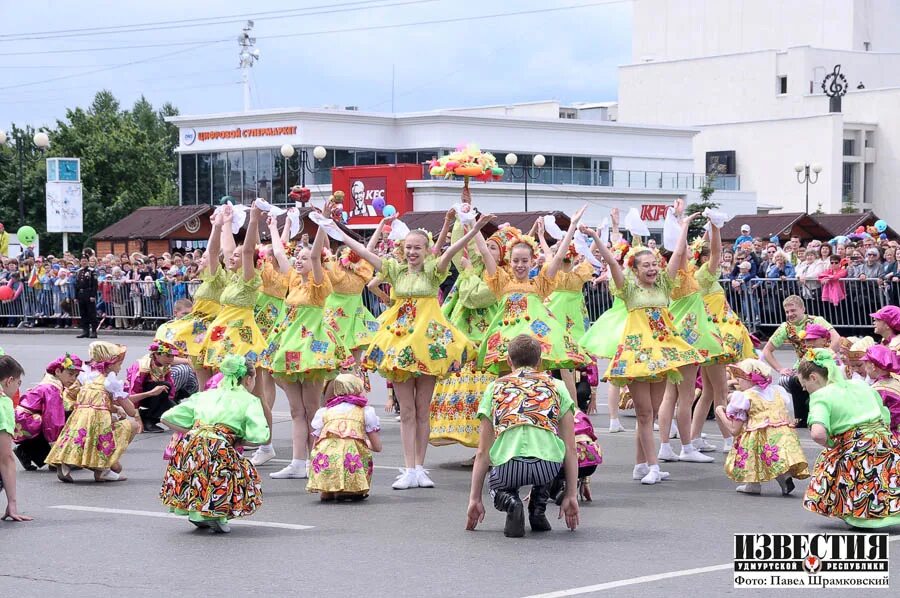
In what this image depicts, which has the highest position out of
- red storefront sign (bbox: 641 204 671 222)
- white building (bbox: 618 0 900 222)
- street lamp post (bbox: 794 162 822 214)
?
white building (bbox: 618 0 900 222)

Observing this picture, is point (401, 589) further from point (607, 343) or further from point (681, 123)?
point (681, 123)

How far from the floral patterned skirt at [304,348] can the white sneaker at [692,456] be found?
3.18 meters

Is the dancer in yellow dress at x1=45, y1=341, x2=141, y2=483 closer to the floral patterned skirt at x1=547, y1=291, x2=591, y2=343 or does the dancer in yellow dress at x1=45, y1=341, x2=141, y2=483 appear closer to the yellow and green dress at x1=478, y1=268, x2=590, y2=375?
Result: the yellow and green dress at x1=478, y1=268, x2=590, y2=375

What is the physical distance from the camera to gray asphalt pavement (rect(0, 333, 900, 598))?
736cm

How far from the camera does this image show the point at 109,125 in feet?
263

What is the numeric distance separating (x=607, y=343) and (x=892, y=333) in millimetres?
2751

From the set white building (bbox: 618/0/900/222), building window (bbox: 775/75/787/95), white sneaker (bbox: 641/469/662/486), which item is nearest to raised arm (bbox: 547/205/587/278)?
white sneaker (bbox: 641/469/662/486)

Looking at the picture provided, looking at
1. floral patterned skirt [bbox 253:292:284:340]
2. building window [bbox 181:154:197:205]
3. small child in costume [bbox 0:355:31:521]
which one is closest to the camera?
small child in costume [bbox 0:355:31:521]

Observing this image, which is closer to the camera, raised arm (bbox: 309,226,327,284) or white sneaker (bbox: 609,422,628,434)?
raised arm (bbox: 309,226,327,284)

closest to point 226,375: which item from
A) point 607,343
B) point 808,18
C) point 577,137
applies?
point 607,343

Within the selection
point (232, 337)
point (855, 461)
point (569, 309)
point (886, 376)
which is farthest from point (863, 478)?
point (569, 309)

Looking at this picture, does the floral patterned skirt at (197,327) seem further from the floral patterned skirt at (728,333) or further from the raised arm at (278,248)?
the floral patterned skirt at (728,333)

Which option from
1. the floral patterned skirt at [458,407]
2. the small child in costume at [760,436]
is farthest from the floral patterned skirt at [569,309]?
the small child in costume at [760,436]

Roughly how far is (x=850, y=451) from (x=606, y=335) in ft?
14.9
